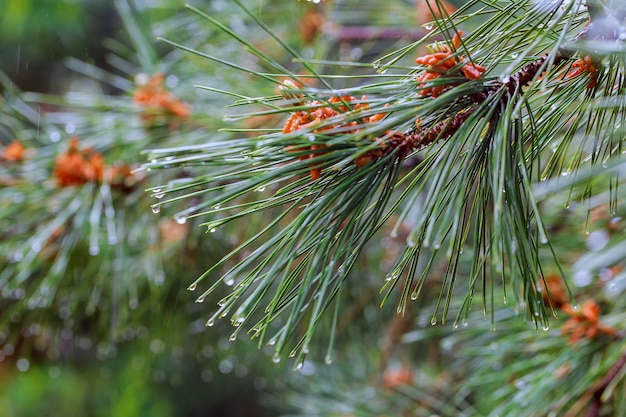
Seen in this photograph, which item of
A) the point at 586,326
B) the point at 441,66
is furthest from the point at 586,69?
the point at 586,326

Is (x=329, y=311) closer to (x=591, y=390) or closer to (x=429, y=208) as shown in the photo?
(x=591, y=390)

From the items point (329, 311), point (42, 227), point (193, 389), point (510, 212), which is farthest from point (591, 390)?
point (193, 389)

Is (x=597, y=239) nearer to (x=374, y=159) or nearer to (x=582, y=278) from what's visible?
(x=582, y=278)

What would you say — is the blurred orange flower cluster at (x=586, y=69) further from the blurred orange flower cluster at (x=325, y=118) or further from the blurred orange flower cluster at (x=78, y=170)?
the blurred orange flower cluster at (x=78, y=170)

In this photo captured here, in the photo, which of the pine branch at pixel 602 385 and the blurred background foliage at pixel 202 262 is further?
the blurred background foliage at pixel 202 262

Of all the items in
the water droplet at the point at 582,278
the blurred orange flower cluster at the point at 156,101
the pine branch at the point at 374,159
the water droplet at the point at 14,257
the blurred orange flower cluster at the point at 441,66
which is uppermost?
the blurred orange flower cluster at the point at 441,66

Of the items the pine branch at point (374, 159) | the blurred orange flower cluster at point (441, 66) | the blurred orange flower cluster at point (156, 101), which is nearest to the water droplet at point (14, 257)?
the blurred orange flower cluster at point (156, 101)
